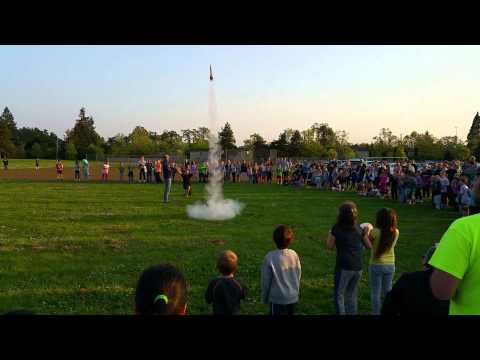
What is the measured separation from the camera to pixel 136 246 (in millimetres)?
10656

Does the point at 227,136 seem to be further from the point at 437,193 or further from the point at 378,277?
the point at 378,277

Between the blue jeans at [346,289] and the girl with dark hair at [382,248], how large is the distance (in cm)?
26

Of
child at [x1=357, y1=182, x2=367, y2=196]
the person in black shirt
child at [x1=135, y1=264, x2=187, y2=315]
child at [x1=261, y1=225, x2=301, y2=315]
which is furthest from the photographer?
child at [x1=357, y1=182, x2=367, y2=196]

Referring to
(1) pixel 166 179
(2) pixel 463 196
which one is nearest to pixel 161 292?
(2) pixel 463 196

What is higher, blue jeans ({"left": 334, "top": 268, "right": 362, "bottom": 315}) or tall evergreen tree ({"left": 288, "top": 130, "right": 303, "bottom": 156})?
tall evergreen tree ({"left": 288, "top": 130, "right": 303, "bottom": 156})

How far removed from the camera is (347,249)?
5.72 metres

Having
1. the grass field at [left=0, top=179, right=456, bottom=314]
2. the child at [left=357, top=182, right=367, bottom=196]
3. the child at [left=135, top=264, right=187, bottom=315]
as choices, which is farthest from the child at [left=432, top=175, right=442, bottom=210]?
the child at [left=135, top=264, right=187, bottom=315]

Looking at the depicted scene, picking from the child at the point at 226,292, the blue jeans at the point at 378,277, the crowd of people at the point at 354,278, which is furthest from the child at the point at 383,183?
the child at the point at 226,292

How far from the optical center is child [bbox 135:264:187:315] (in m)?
2.24

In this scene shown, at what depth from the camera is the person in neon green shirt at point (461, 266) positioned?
2.34 meters

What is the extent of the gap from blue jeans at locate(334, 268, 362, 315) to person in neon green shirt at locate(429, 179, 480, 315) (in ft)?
11.2

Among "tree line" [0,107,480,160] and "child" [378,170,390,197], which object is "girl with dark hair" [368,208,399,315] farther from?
"tree line" [0,107,480,160]
